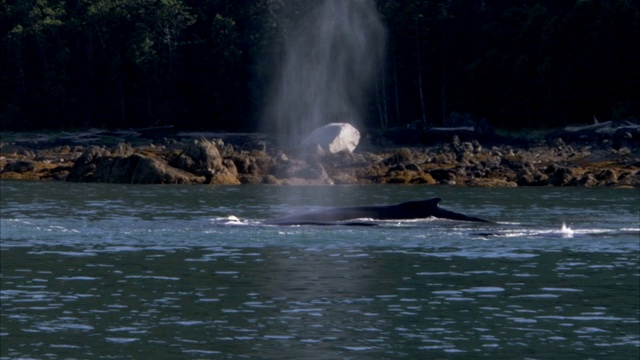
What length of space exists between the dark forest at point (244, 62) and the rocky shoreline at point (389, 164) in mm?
11212

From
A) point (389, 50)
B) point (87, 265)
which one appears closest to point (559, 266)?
point (87, 265)

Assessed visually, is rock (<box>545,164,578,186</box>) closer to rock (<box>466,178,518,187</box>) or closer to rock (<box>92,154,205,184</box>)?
rock (<box>466,178,518,187</box>)

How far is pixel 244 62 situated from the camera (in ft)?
321

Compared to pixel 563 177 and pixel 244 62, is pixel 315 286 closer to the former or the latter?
pixel 563 177

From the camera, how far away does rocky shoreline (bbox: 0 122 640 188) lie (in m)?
56.8

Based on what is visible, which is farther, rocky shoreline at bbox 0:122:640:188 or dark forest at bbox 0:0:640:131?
dark forest at bbox 0:0:640:131

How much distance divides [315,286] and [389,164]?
39672 millimetres

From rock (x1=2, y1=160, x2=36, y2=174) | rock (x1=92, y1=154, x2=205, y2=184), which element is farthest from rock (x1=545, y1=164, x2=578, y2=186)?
rock (x1=2, y1=160, x2=36, y2=174)

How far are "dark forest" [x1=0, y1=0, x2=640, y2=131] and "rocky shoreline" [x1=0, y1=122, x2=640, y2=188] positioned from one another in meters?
11.2

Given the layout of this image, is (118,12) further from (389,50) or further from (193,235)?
(193,235)

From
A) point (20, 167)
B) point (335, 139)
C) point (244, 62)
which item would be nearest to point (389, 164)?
point (335, 139)

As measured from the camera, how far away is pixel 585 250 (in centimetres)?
2839

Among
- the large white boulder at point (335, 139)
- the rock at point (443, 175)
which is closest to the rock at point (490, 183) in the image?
the rock at point (443, 175)

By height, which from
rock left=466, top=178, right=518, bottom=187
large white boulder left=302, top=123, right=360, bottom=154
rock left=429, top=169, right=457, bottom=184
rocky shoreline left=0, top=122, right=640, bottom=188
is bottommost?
rock left=466, top=178, right=518, bottom=187
